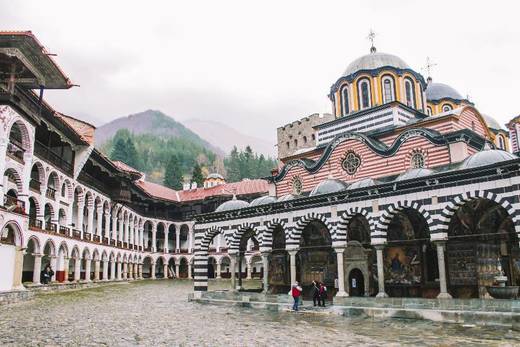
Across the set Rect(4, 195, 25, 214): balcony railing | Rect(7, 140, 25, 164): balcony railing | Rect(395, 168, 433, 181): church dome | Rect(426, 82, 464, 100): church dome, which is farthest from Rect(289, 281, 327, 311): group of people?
Rect(426, 82, 464, 100): church dome

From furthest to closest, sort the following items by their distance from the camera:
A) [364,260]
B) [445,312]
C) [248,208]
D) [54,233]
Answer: [54,233], [248,208], [364,260], [445,312]

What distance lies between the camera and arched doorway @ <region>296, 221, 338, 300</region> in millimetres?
21422

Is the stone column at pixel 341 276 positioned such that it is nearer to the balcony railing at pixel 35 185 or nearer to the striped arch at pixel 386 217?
the striped arch at pixel 386 217

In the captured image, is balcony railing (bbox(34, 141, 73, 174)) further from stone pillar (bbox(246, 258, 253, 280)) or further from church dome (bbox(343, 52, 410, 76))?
stone pillar (bbox(246, 258, 253, 280))

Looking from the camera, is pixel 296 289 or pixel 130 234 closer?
pixel 296 289

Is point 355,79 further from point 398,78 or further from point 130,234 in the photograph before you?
point 130,234

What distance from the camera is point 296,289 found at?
1691cm

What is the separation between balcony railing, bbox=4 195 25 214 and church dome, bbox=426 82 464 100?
93.6 ft

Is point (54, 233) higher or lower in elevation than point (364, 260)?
higher

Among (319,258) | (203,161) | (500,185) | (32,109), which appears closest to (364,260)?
(319,258)

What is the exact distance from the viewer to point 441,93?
120 ft

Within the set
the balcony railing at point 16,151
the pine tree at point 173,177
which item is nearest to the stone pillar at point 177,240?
the pine tree at point 173,177

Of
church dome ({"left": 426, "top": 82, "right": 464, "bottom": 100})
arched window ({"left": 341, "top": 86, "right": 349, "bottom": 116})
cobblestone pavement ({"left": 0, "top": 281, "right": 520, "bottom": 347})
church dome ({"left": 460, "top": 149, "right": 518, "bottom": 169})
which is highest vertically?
church dome ({"left": 426, "top": 82, "right": 464, "bottom": 100})

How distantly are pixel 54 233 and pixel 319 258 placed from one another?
16953 mm
